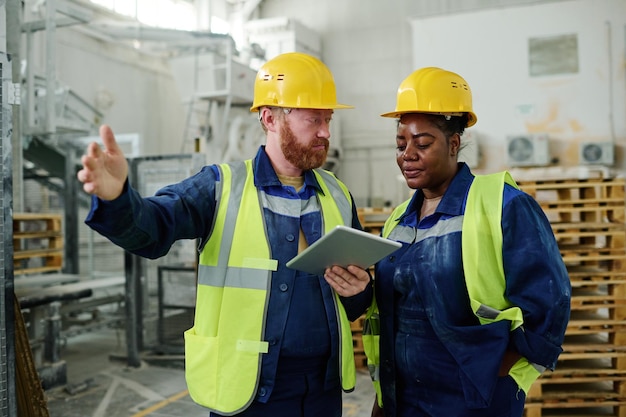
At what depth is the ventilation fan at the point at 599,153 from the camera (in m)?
9.07

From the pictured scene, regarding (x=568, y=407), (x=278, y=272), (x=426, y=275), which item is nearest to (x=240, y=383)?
(x=278, y=272)

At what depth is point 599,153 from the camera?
9.09 metres

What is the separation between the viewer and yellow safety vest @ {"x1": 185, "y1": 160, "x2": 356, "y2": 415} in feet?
6.75

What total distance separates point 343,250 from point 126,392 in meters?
4.60

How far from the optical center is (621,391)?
431cm

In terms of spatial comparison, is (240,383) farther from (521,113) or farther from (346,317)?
(521,113)

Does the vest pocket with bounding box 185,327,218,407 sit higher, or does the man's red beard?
the man's red beard

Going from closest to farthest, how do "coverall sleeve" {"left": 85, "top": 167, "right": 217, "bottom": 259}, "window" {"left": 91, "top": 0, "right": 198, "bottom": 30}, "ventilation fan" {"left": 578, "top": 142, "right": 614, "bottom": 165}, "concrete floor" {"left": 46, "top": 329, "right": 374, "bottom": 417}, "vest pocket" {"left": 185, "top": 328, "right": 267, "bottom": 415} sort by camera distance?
"coverall sleeve" {"left": 85, "top": 167, "right": 217, "bottom": 259}
"vest pocket" {"left": 185, "top": 328, "right": 267, "bottom": 415}
"concrete floor" {"left": 46, "top": 329, "right": 374, "bottom": 417}
"ventilation fan" {"left": 578, "top": 142, "right": 614, "bottom": 165}
"window" {"left": 91, "top": 0, "right": 198, "bottom": 30}

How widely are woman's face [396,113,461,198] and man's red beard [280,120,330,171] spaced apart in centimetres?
33

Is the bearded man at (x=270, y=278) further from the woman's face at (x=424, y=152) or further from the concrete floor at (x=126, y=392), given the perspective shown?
the concrete floor at (x=126, y=392)

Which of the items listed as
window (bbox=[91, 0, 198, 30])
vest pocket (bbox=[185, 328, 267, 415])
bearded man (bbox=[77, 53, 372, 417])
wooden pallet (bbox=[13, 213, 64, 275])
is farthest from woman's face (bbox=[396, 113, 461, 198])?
window (bbox=[91, 0, 198, 30])

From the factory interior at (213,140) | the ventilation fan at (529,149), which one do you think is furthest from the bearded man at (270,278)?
the ventilation fan at (529,149)

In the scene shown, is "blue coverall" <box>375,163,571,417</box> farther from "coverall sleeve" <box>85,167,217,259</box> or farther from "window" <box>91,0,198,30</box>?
"window" <box>91,0,198,30</box>

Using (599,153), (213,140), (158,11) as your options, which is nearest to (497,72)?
(599,153)
